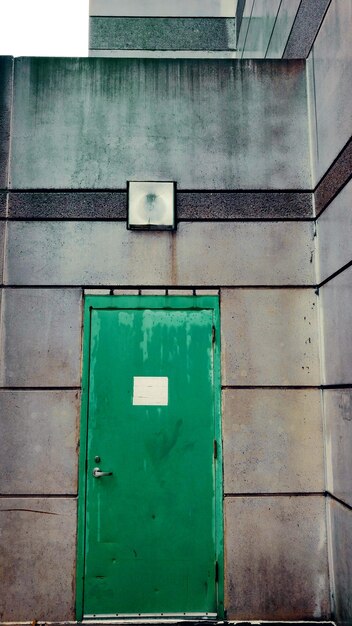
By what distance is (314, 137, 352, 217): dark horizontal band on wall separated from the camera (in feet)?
11.8

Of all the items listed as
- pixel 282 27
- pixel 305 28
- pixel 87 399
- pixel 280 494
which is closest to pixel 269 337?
pixel 280 494

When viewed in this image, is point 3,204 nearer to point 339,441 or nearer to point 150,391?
point 150,391

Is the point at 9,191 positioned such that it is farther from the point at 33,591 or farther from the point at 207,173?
the point at 33,591

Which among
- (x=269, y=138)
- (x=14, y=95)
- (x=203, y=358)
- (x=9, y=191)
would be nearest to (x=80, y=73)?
(x=14, y=95)

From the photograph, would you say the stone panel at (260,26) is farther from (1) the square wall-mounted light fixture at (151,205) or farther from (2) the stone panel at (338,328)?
(2) the stone panel at (338,328)

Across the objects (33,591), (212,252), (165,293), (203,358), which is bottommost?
(33,591)

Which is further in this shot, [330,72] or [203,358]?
[203,358]

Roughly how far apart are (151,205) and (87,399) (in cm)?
181

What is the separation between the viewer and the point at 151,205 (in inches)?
171

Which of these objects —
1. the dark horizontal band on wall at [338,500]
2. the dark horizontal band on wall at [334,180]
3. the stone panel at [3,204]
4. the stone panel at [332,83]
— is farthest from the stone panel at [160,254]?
the dark horizontal band on wall at [338,500]

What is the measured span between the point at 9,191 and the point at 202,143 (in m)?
1.83

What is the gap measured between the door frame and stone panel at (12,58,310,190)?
1.06 meters

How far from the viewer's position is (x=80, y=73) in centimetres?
453

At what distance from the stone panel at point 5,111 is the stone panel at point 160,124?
0.07m
